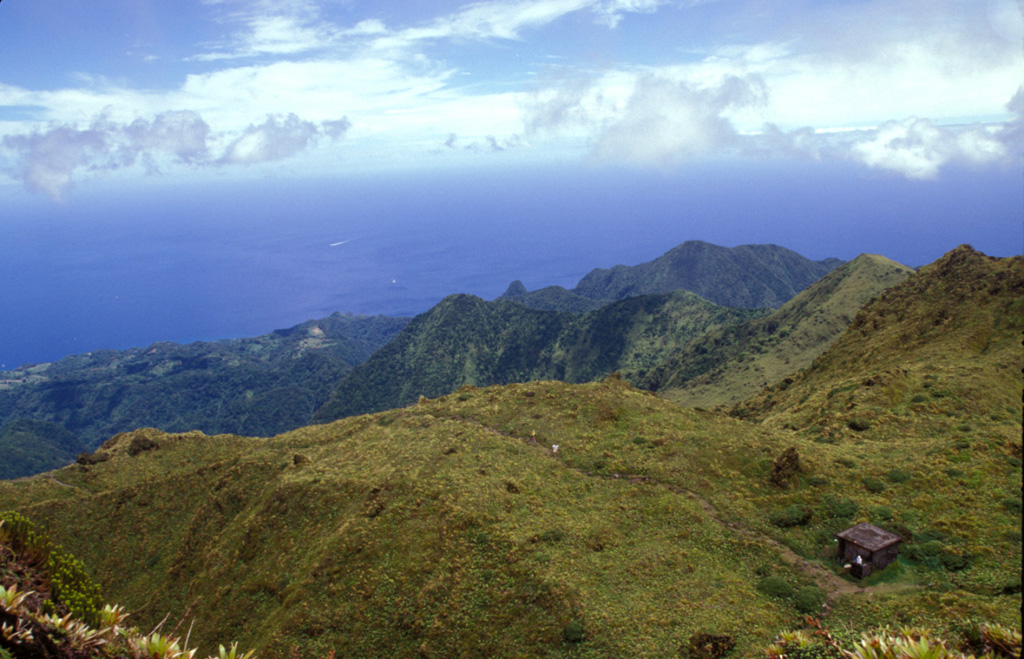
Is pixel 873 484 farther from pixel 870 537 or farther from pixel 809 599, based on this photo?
pixel 809 599

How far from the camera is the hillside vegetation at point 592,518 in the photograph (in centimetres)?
1870

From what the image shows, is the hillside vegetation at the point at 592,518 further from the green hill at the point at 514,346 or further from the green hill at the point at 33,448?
the green hill at the point at 33,448

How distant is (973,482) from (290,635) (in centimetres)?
3177

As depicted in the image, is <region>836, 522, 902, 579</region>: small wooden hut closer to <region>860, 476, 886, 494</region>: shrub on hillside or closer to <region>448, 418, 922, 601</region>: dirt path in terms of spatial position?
<region>448, 418, 922, 601</region>: dirt path

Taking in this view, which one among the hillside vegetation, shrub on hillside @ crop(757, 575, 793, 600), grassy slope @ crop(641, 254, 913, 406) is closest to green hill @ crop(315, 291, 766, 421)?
grassy slope @ crop(641, 254, 913, 406)

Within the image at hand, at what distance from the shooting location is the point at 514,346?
6358 inches

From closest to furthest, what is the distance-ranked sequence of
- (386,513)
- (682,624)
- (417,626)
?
(682,624) → (417,626) → (386,513)

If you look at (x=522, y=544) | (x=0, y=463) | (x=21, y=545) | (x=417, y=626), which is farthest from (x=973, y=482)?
(x=0, y=463)

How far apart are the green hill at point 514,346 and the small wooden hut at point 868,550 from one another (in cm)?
11544

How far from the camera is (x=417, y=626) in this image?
2089cm

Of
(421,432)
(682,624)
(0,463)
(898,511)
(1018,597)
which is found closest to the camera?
(1018,597)

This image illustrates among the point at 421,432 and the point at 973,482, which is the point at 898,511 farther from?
the point at 421,432

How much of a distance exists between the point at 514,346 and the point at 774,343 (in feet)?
276

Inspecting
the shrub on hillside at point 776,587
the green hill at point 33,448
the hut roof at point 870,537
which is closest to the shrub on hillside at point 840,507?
the hut roof at point 870,537
